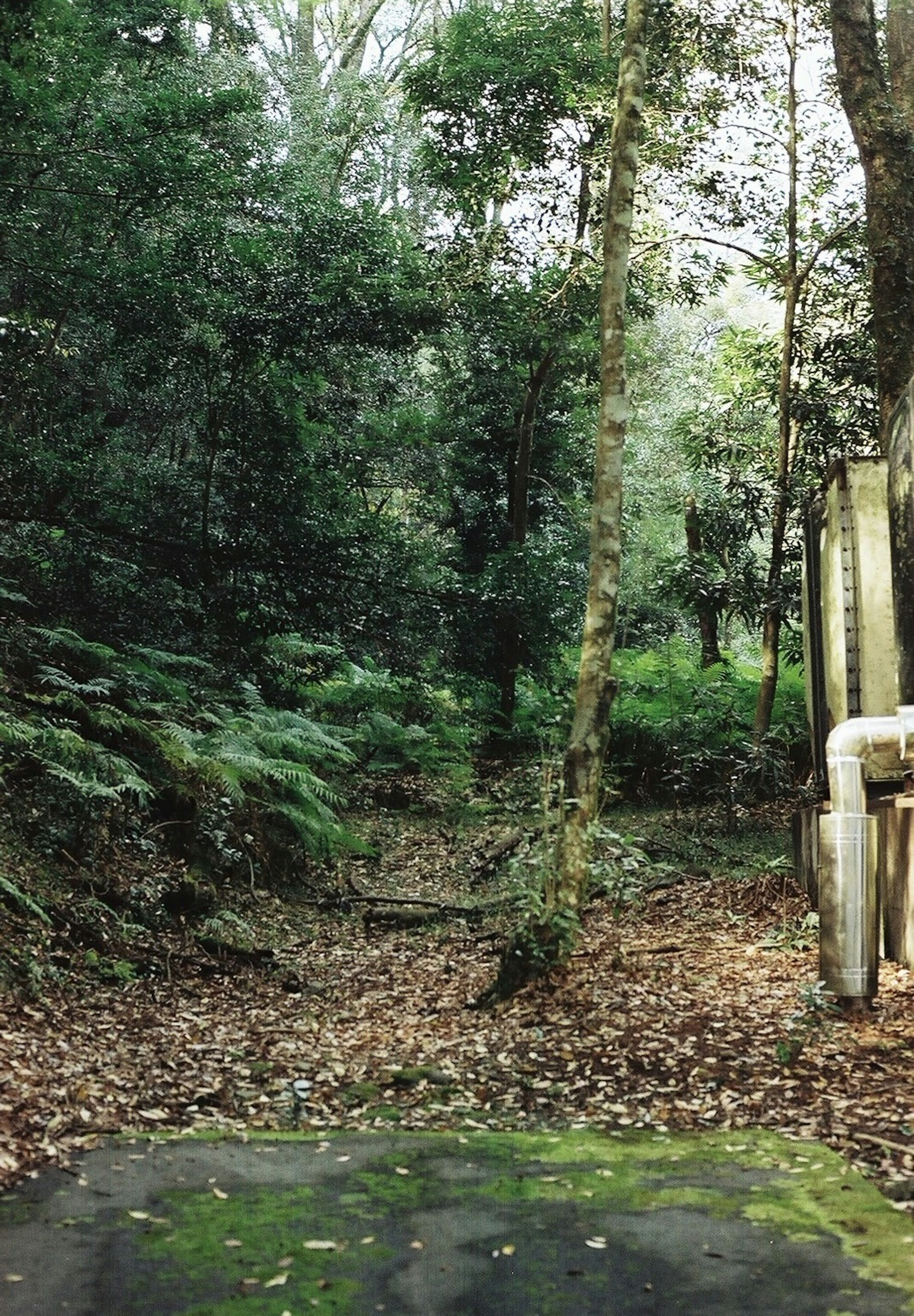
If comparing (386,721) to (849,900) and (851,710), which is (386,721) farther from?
(849,900)

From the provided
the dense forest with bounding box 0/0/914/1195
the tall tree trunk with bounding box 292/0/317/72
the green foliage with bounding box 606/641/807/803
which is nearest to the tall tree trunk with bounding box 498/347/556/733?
the dense forest with bounding box 0/0/914/1195

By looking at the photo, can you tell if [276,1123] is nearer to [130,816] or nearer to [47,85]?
[130,816]

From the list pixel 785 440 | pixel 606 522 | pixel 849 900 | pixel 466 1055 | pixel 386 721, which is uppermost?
pixel 785 440

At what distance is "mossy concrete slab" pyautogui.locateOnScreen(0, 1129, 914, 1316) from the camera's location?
319 cm

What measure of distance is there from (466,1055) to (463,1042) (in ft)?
0.69

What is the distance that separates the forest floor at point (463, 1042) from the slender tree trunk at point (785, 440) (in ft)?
11.6

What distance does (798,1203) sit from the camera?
12.8ft

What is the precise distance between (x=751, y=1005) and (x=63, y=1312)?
4.32 m

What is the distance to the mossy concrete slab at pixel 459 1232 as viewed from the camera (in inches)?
125

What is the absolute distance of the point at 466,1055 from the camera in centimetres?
613

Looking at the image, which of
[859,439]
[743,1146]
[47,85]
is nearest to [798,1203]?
[743,1146]

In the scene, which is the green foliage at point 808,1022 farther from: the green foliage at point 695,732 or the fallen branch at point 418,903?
the green foliage at point 695,732


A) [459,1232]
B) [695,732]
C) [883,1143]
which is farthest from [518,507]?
[459,1232]

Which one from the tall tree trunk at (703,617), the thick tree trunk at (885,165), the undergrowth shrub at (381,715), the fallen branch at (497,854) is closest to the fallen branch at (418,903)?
the fallen branch at (497,854)
